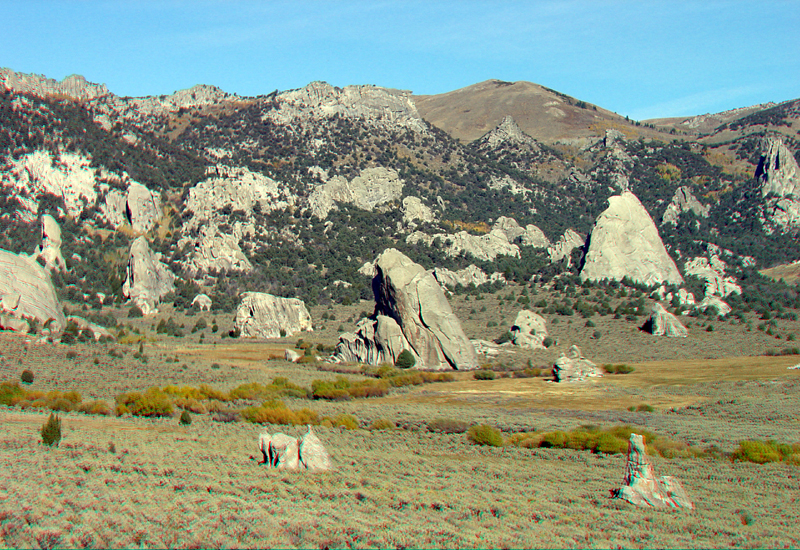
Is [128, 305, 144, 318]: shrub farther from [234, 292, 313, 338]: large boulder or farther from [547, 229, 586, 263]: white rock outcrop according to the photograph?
[547, 229, 586, 263]: white rock outcrop

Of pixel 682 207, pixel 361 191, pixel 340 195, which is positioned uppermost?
pixel 361 191

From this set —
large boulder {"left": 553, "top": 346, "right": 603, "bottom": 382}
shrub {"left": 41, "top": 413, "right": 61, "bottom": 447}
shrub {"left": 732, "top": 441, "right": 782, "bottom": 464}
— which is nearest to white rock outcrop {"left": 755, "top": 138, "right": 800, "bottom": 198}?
large boulder {"left": 553, "top": 346, "right": 603, "bottom": 382}

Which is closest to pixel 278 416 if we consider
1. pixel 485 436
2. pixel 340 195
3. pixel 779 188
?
pixel 485 436

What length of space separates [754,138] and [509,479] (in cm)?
15414

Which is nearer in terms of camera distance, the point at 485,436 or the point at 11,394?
the point at 485,436

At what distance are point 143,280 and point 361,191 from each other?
4345cm

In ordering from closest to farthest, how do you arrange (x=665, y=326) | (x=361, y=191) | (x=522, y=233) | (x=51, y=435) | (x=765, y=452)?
(x=51, y=435), (x=765, y=452), (x=665, y=326), (x=522, y=233), (x=361, y=191)

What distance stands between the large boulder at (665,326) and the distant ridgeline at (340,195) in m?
16.2

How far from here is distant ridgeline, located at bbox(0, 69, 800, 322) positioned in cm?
8356

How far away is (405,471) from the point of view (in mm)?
21219

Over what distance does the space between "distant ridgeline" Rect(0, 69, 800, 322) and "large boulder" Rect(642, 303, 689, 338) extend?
1621 cm

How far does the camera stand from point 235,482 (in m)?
18.3

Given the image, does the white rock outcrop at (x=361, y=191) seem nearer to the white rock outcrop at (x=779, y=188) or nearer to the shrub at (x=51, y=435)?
the white rock outcrop at (x=779, y=188)

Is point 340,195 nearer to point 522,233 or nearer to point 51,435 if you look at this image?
point 522,233
